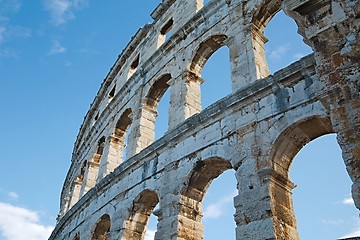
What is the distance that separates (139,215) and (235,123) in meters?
3.52

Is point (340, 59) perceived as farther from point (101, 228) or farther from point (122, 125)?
point (122, 125)

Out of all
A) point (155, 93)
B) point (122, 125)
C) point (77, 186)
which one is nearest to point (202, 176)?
point (155, 93)

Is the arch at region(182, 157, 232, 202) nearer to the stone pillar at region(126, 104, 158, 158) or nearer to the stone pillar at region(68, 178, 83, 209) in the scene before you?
the stone pillar at region(126, 104, 158, 158)

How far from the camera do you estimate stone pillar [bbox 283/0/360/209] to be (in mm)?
3898

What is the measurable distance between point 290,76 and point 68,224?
9.72 m

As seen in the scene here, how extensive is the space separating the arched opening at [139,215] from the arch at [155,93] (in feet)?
10.9

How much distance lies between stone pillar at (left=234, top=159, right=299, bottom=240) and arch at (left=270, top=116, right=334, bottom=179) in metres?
0.30

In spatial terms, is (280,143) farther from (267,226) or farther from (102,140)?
(102,140)

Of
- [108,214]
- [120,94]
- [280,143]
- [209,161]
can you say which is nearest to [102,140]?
[120,94]

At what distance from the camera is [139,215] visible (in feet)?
29.2

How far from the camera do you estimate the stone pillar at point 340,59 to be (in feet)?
12.8

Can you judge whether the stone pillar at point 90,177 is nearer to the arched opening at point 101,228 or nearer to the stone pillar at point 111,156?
the stone pillar at point 111,156

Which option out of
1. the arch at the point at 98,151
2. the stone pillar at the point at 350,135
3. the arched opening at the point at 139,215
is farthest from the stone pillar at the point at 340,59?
the arch at the point at 98,151

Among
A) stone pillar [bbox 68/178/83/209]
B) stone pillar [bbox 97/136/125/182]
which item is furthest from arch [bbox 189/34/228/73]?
stone pillar [bbox 68/178/83/209]
